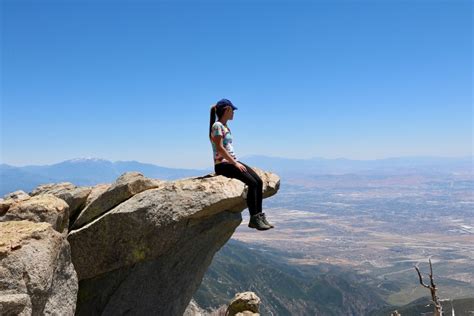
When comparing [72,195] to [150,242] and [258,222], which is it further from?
[258,222]

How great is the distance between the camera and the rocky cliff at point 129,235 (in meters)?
16.5

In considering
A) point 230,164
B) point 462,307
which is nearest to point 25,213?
point 230,164

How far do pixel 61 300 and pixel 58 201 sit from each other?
4398 millimetres

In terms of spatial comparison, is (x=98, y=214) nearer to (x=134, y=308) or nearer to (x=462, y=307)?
(x=134, y=308)

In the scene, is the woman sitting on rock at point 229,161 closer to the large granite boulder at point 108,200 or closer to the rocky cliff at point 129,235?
the rocky cliff at point 129,235

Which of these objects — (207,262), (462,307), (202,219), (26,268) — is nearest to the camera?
(26,268)

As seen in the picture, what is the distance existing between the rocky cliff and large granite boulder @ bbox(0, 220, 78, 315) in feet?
0.19

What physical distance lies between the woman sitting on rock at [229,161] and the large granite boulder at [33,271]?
7.78 m

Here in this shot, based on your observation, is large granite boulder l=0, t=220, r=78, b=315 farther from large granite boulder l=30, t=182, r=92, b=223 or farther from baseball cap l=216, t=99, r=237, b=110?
baseball cap l=216, t=99, r=237, b=110

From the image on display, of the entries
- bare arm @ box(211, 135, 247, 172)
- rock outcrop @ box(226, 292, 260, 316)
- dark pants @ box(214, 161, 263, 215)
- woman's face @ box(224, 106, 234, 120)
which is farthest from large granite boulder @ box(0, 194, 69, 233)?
rock outcrop @ box(226, 292, 260, 316)

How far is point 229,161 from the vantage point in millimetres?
19922

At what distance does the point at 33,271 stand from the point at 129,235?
6177mm

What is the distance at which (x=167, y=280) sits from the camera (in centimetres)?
2205

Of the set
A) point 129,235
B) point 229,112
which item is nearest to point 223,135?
point 229,112
